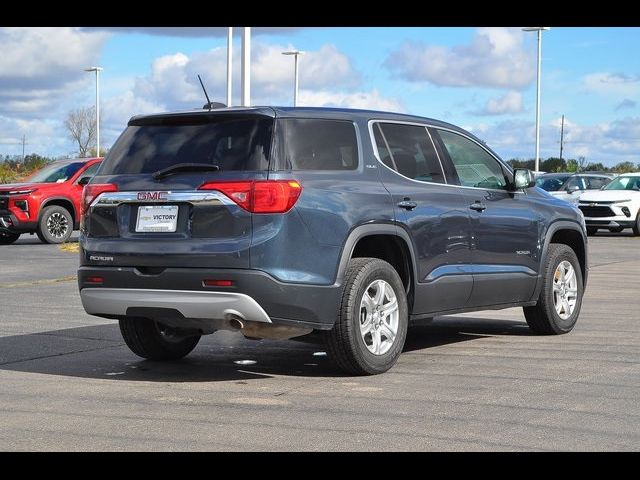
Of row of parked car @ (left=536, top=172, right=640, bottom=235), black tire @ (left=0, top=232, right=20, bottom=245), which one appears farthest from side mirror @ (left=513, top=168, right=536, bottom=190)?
row of parked car @ (left=536, top=172, right=640, bottom=235)

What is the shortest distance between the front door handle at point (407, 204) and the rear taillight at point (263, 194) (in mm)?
1050

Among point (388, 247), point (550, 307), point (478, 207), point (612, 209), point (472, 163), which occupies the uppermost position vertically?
point (472, 163)

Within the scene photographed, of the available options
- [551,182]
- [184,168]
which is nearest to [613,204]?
[551,182]

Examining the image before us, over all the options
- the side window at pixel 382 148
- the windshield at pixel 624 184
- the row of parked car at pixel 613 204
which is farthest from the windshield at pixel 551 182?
the side window at pixel 382 148

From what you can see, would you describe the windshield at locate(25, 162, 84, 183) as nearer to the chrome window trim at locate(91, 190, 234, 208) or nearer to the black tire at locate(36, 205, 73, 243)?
the black tire at locate(36, 205, 73, 243)

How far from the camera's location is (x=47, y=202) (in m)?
23.2

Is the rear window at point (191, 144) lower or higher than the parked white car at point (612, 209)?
higher

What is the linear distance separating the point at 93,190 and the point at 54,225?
16039 mm

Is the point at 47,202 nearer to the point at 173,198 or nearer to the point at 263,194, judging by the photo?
the point at 173,198

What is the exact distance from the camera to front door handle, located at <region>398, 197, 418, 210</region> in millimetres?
8055

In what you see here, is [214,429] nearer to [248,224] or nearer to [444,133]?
[248,224]

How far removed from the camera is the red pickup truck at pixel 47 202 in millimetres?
22953

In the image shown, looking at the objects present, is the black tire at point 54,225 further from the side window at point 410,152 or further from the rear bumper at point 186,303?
the rear bumper at point 186,303
